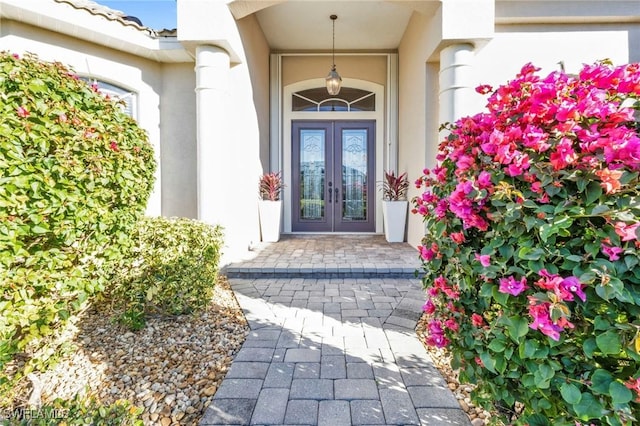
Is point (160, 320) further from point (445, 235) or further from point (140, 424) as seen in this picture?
point (445, 235)

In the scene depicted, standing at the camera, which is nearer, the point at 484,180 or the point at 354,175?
the point at 484,180

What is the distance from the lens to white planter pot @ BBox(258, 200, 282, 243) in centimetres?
618

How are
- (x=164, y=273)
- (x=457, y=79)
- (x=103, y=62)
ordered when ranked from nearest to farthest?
1. (x=164, y=273)
2. (x=457, y=79)
3. (x=103, y=62)

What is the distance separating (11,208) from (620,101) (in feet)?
8.90

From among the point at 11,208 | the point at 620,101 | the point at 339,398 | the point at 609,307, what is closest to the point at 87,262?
the point at 11,208

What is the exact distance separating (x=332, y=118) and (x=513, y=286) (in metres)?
6.61

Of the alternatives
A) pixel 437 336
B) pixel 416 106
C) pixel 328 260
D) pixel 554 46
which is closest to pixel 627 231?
pixel 437 336

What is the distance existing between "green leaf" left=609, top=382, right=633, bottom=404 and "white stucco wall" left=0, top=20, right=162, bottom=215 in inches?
178

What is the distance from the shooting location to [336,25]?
603 cm

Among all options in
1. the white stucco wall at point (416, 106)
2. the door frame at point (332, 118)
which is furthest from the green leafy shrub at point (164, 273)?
the door frame at point (332, 118)

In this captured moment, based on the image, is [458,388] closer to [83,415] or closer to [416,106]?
[83,415]

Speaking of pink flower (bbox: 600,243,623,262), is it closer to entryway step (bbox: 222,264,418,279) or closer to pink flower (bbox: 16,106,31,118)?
pink flower (bbox: 16,106,31,118)

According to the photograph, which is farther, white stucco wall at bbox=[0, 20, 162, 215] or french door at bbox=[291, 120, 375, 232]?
french door at bbox=[291, 120, 375, 232]

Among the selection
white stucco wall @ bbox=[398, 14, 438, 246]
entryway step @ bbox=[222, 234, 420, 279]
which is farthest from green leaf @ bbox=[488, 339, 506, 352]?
white stucco wall @ bbox=[398, 14, 438, 246]
